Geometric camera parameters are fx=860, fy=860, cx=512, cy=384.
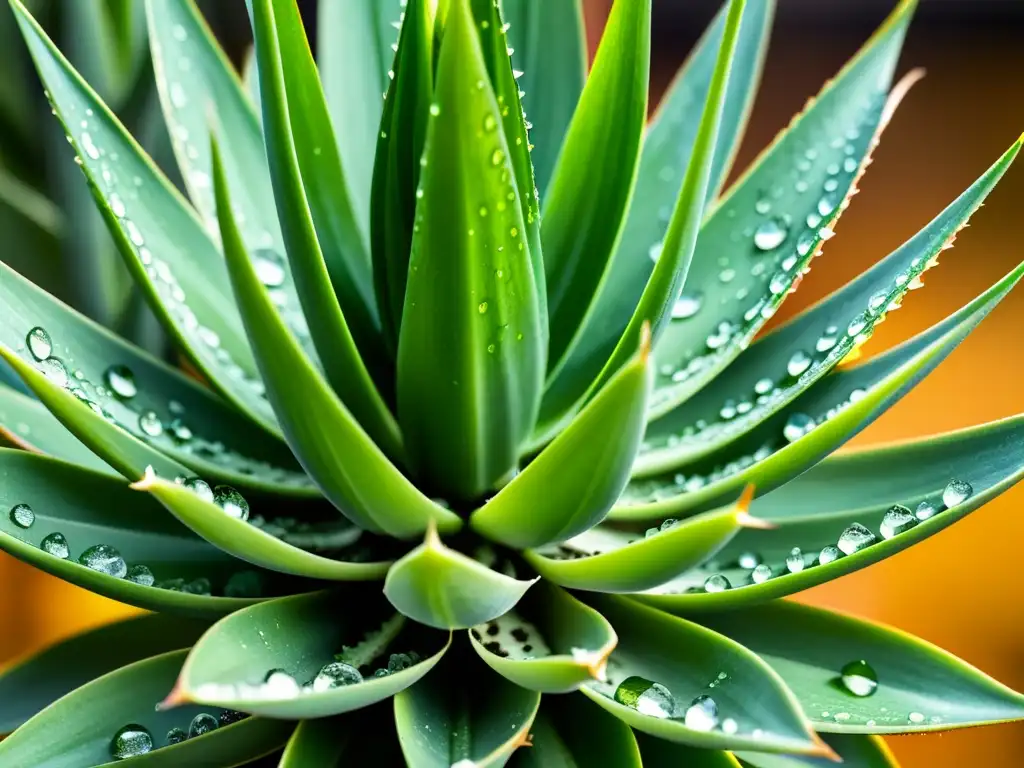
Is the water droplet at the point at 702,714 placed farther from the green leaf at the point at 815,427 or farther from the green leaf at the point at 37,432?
the green leaf at the point at 37,432

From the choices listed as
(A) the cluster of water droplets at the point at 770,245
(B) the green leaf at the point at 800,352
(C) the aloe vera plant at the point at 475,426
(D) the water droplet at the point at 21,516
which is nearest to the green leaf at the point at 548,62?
(C) the aloe vera plant at the point at 475,426

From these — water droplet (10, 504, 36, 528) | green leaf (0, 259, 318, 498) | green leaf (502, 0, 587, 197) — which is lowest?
water droplet (10, 504, 36, 528)

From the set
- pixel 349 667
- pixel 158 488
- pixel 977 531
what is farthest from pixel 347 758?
pixel 977 531

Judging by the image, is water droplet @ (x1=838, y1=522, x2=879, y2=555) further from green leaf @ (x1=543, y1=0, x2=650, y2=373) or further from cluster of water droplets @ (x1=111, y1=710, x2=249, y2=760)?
cluster of water droplets @ (x1=111, y1=710, x2=249, y2=760)

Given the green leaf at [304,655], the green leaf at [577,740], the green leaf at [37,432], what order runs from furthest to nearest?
1. the green leaf at [37,432]
2. the green leaf at [577,740]
3. the green leaf at [304,655]

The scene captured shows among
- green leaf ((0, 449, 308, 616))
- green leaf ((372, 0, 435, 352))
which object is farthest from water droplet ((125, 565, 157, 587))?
green leaf ((372, 0, 435, 352))
